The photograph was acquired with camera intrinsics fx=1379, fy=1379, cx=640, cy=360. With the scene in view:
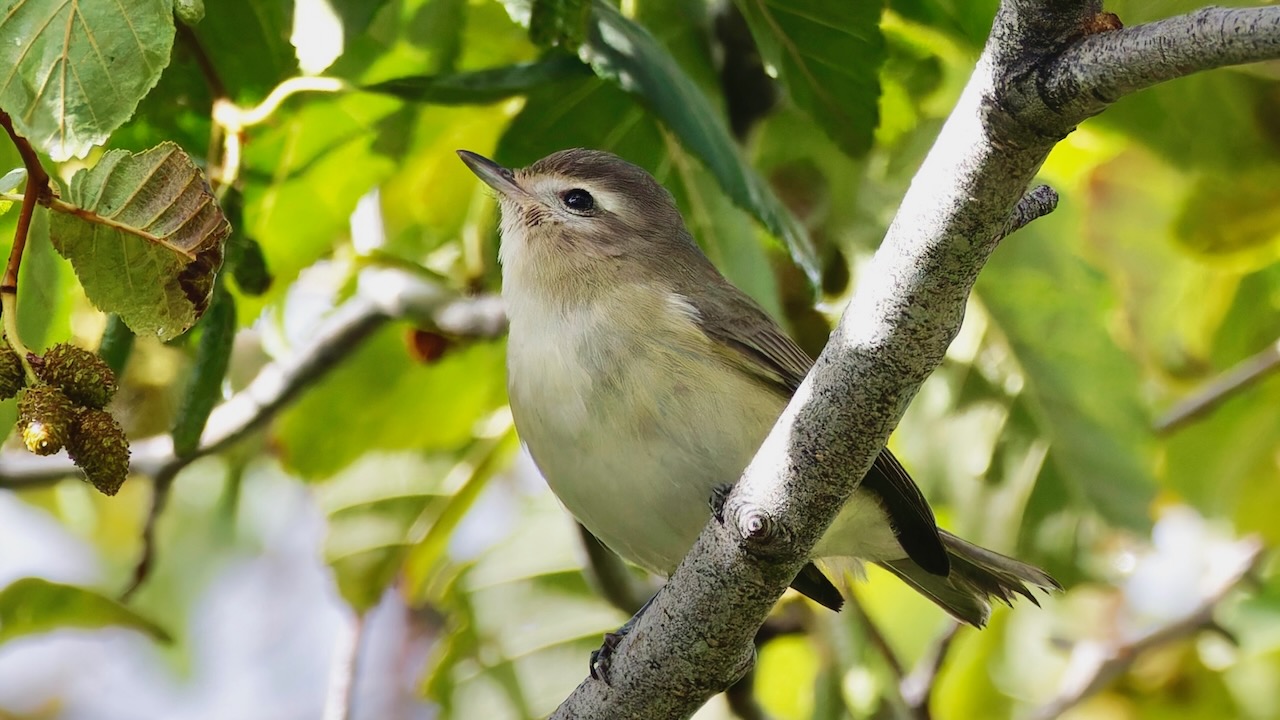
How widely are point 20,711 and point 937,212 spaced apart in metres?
6.94

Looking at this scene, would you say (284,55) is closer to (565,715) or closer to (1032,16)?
(565,715)

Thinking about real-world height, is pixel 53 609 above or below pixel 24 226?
below

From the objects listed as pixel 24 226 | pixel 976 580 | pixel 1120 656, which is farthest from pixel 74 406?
pixel 1120 656

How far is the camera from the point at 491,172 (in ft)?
11.6

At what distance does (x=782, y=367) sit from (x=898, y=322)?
4.58ft

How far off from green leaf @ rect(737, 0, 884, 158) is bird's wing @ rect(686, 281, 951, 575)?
1.54 feet

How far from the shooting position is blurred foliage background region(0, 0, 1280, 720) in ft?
10.2

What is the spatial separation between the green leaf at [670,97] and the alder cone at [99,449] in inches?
49.5

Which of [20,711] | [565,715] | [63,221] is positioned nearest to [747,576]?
[565,715]

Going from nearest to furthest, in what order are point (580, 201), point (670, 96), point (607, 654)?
point (670, 96) < point (607, 654) < point (580, 201)

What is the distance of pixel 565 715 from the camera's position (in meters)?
2.60

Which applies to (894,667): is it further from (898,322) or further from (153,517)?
(898,322)

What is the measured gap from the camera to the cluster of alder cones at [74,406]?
1943 millimetres

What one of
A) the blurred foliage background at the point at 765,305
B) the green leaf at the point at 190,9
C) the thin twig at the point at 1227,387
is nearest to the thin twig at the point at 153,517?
the blurred foliage background at the point at 765,305
